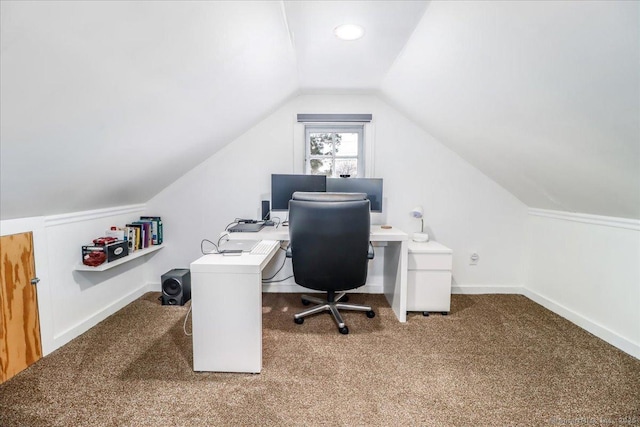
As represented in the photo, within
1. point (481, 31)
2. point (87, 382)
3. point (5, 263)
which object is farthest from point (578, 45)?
point (5, 263)

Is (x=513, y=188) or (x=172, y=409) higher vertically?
(x=513, y=188)

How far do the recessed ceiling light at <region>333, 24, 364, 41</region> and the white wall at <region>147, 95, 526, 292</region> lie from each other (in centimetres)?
114

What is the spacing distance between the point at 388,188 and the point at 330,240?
1.26m

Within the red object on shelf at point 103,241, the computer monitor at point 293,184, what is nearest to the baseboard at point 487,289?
the computer monitor at point 293,184

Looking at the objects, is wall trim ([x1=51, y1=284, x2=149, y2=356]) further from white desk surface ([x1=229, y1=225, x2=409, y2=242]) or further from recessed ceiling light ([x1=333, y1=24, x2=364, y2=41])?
recessed ceiling light ([x1=333, y1=24, x2=364, y2=41])

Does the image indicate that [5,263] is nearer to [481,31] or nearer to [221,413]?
[221,413]

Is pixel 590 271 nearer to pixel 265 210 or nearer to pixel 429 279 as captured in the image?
pixel 429 279

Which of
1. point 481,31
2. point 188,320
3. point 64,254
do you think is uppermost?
point 481,31

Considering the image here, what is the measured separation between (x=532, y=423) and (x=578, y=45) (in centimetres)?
165

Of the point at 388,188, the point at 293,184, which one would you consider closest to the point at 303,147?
the point at 293,184

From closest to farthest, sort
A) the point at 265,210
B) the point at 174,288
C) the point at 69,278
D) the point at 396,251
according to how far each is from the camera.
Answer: the point at 69,278
the point at 396,251
the point at 174,288
the point at 265,210

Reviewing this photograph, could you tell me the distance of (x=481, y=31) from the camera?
1.35 metres

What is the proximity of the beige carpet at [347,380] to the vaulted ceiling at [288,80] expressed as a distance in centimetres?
99

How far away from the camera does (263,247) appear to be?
2.05 m
